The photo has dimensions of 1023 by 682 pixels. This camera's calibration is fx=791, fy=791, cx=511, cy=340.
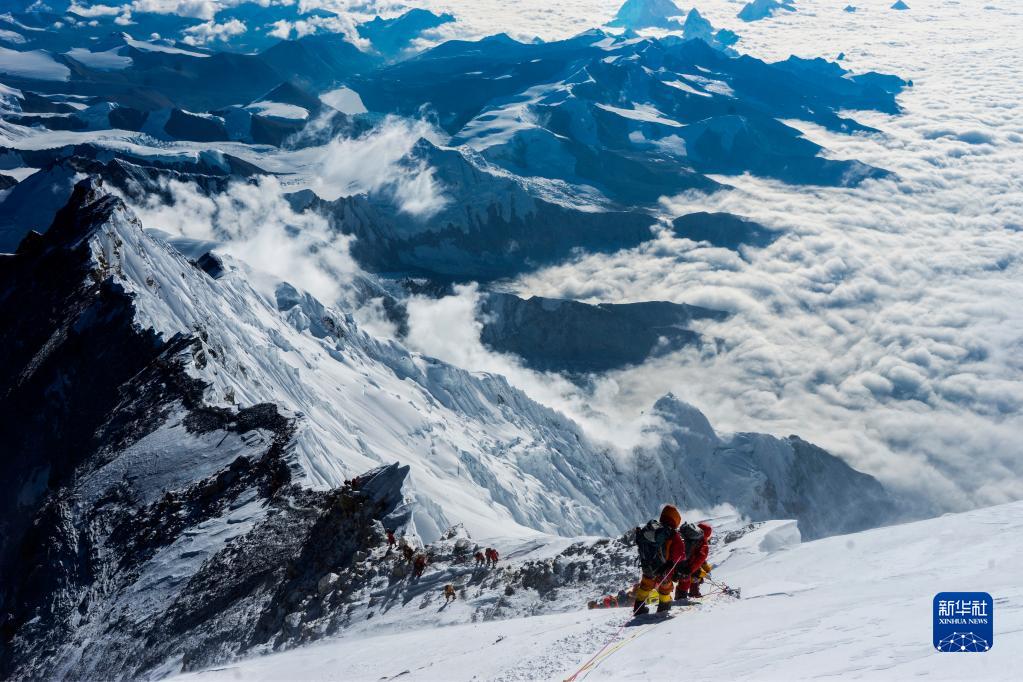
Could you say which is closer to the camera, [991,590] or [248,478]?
[991,590]

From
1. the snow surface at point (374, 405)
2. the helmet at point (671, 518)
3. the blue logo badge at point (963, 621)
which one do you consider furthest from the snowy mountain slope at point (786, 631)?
the snow surface at point (374, 405)

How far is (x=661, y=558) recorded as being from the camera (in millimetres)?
25250

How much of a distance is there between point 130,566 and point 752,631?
34.9 m

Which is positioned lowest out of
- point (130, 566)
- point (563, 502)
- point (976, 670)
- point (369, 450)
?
point (563, 502)

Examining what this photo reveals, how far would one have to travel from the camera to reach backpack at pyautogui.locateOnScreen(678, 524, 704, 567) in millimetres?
25266

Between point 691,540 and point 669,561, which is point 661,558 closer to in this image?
point 669,561

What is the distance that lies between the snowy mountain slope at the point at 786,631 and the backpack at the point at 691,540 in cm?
146

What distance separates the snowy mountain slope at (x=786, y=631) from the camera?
18.4 metres

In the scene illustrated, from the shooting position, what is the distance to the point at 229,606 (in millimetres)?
38719

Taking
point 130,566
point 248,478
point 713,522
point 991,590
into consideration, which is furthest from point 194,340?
point 991,590

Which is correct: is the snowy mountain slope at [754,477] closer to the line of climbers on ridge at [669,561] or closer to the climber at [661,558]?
the line of climbers on ridge at [669,561]

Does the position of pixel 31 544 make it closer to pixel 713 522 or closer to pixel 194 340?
pixel 194 340

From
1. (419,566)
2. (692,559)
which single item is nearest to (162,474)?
(419,566)

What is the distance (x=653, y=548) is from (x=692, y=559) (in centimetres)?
139
